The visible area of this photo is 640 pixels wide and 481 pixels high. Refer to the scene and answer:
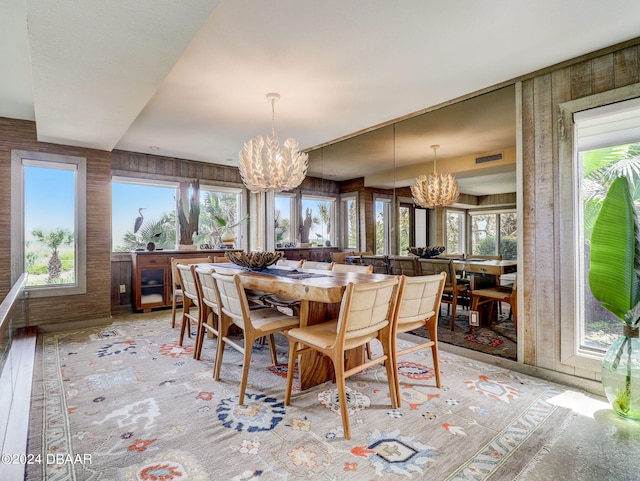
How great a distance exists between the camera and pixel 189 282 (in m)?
3.30

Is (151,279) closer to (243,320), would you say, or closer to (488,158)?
(243,320)

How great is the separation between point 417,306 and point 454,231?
1.41 meters

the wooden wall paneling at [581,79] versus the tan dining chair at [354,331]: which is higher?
the wooden wall paneling at [581,79]

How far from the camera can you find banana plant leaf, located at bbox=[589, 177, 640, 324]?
6.55 ft

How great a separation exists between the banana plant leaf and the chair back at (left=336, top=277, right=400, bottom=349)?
4.31 feet

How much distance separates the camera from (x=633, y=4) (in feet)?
6.23

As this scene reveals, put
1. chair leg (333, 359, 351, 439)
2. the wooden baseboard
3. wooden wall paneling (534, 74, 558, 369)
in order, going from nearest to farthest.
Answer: the wooden baseboard < chair leg (333, 359, 351, 439) < wooden wall paneling (534, 74, 558, 369)

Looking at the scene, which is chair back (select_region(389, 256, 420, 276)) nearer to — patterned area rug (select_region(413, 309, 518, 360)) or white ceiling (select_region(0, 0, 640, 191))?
patterned area rug (select_region(413, 309, 518, 360))

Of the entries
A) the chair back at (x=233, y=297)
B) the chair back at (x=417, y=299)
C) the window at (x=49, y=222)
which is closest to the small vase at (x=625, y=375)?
the chair back at (x=417, y=299)

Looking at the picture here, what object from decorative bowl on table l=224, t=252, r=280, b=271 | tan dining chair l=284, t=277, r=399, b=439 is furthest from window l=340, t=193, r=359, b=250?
tan dining chair l=284, t=277, r=399, b=439

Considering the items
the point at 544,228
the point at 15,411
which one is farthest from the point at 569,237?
the point at 15,411

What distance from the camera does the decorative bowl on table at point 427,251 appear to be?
352 centimetres

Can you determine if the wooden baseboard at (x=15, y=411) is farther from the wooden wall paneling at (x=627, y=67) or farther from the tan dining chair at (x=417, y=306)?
the wooden wall paneling at (x=627, y=67)

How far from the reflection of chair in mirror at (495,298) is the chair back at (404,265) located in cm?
63
